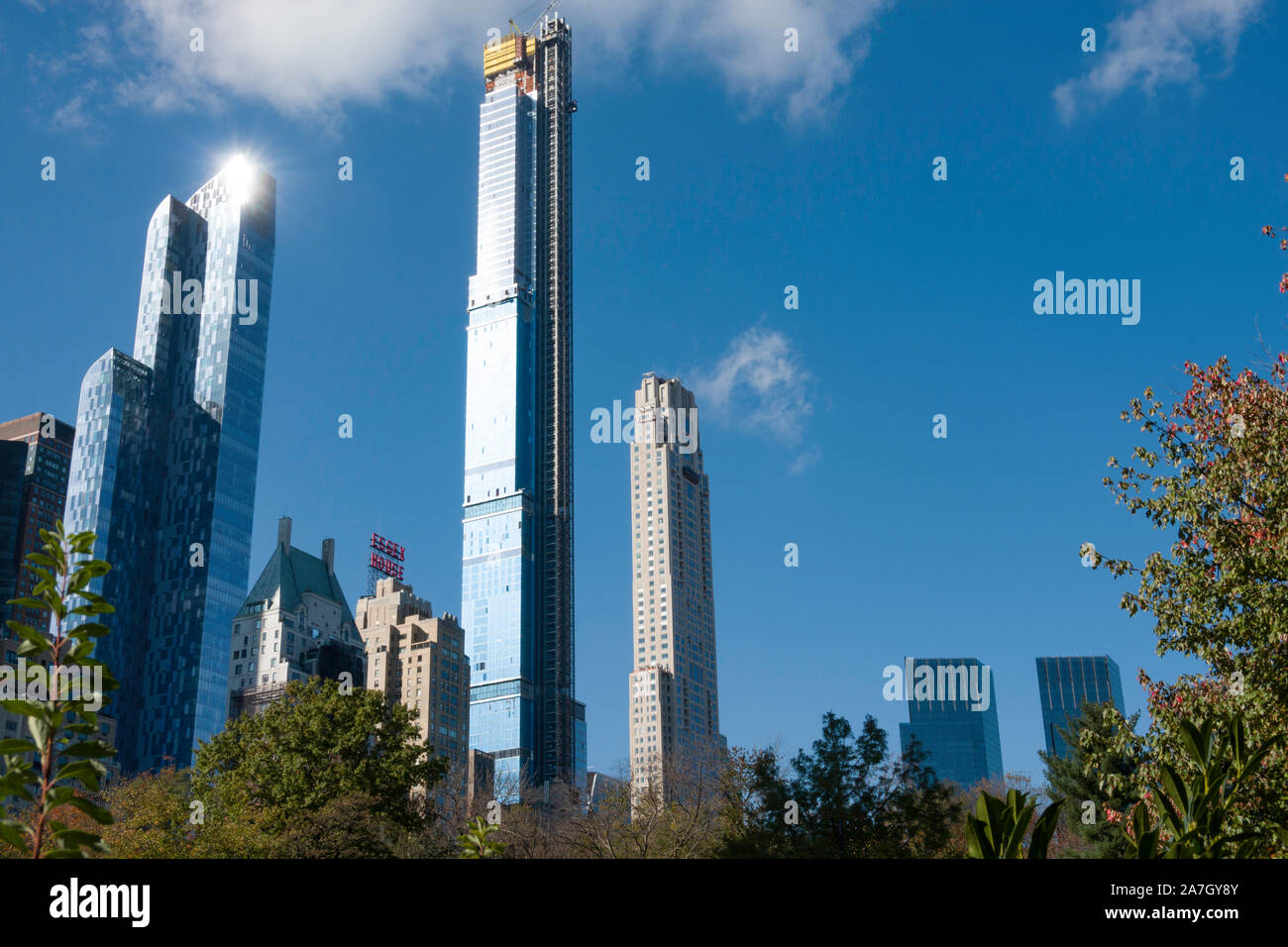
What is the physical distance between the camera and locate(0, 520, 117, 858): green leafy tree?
4070mm

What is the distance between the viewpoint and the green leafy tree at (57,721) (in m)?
4.07

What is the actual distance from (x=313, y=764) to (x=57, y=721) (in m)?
46.4

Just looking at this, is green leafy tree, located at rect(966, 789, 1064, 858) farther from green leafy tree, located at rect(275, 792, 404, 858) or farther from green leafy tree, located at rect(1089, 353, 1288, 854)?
green leafy tree, located at rect(275, 792, 404, 858)

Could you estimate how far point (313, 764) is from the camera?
4772 cm

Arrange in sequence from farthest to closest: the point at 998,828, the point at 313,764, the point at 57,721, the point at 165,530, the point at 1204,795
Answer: the point at 165,530 → the point at 313,764 → the point at 1204,795 → the point at 998,828 → the point at 57,721

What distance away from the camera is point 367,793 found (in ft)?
152

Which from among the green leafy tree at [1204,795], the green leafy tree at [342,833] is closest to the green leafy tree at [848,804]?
the green leafy tree at [342,833]

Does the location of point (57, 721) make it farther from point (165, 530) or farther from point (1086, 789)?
point (165, 530)

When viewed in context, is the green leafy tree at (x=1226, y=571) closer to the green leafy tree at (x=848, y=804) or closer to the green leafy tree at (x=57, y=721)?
the green leafy tree at (x=57, y=721)

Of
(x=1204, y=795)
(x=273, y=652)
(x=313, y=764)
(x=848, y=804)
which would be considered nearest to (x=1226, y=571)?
(x=1204, y=795)
